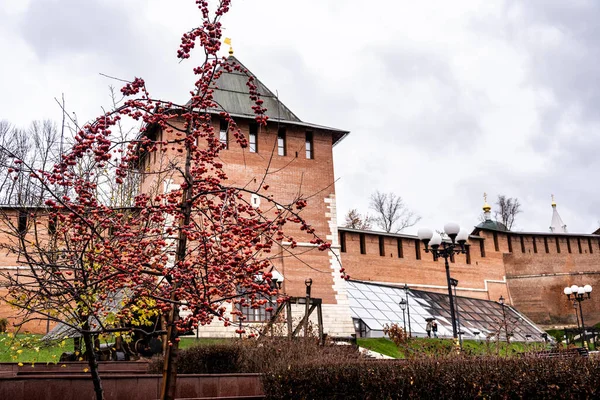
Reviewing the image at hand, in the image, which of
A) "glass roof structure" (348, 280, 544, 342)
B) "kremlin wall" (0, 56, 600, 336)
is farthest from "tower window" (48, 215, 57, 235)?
"glass roof structure" (348, 280, 544, 342)

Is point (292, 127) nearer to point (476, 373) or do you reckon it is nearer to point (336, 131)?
point (336, 131)

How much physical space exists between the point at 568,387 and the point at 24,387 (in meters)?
5.55

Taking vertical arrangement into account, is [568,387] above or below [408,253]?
below

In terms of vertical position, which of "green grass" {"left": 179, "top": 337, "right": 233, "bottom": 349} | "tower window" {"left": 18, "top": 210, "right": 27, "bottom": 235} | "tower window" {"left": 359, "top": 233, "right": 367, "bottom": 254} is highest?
"tower window" {"left": 359, "top": 233, "right": 367, "bottom": 254}

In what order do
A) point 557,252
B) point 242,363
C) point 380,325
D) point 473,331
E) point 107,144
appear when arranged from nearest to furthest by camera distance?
point 107,144, point 242,363, point 380,325, point 473,331, point 557,252

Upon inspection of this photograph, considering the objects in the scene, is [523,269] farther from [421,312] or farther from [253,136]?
[253,136]

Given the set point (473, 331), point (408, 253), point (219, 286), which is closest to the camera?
point (219, 286)

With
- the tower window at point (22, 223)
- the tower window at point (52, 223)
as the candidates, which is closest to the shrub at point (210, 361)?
the tower window at point (52, 223)

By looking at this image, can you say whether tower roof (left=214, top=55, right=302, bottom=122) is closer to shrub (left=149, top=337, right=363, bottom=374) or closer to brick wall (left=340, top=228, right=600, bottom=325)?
brick wall (left=340, top=228, right=600, bottom=325)

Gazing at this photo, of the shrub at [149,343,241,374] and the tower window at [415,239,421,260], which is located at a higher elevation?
the tower window at [415,239,421,260]

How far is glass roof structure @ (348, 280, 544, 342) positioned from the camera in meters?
21.6

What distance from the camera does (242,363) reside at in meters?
9.52

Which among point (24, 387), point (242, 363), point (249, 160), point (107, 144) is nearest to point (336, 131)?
point (249, 160)

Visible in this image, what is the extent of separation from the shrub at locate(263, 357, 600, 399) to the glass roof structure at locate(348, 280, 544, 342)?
546 inches
